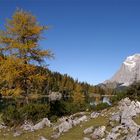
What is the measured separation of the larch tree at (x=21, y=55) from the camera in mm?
35469

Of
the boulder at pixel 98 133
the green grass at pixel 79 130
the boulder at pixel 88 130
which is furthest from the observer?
the boulder at pixel 88 130

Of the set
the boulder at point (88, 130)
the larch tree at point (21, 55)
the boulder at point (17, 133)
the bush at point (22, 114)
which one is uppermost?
the larch tree at point (21, 55)

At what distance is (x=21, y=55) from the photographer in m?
36.3

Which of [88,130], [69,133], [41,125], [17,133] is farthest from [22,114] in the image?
[88,130]

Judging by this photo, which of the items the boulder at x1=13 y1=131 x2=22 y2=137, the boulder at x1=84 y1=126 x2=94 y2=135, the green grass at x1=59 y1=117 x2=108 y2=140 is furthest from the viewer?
the boulder at x1=13 y1=131 x2=22 y2=137

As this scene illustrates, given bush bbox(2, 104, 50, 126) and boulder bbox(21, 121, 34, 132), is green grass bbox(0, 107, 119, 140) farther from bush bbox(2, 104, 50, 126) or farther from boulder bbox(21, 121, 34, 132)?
bush bbox(2, 104, 50, 126)

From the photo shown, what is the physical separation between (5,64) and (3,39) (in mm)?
3160

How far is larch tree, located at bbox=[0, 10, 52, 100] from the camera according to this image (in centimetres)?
3547

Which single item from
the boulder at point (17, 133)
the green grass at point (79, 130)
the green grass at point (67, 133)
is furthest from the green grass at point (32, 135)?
the green grass at point (79, 130)

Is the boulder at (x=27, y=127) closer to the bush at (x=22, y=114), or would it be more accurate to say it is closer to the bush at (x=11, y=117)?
the bush at (x=22, y=114)

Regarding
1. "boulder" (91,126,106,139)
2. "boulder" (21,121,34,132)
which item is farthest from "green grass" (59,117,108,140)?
"boulder" (21,121,34,132)

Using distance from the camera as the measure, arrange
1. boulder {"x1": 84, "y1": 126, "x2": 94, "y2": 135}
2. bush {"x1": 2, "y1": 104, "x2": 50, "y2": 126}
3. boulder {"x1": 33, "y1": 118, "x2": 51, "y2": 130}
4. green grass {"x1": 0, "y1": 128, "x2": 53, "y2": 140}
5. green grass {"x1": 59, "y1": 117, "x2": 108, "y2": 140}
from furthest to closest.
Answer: bush {"x1": 2, "y1": 104, "x2": 50, "y2": 126} < boulder {"x1": 33, "y1": 118, "x2": 51, "y2": 130} < green grass {"x1": 0, "y1": 128, "x2": 53, "y2": 140} < boulder {"x1": 84, "y1": 126, "x2": 94, "y2": 135} < green grass {"x1": 59, "y1": 117, "x2": 108, "y2": 140}

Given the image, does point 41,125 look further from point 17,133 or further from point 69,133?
point 69,133

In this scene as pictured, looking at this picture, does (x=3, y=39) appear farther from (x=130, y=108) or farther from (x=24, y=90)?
(x=130, y=108)
